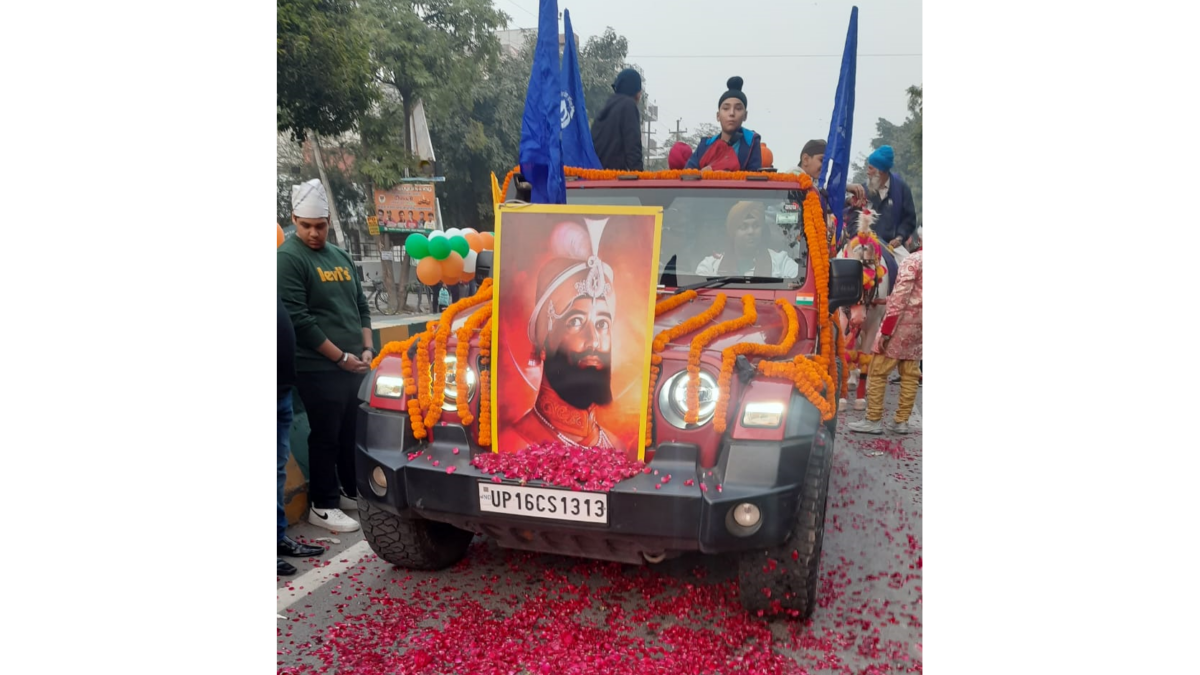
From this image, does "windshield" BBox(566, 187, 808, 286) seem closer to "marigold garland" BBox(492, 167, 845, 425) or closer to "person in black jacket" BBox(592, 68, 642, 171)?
"marigold garland" BBox(492, 167, 845, 425)

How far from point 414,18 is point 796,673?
591 inches

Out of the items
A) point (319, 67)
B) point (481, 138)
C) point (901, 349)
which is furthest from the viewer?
point (481, 138)

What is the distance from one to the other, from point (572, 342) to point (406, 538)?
1.34 metres

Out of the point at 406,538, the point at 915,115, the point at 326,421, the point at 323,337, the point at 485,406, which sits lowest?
the point at 406,538

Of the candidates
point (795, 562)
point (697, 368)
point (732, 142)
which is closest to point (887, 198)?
point (732, 142)

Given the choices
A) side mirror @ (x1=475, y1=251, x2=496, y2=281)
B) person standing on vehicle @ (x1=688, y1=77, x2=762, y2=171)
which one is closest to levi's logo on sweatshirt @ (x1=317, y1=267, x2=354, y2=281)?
side mirror @ (x1=475, y1=251, x2=496, y2=281)

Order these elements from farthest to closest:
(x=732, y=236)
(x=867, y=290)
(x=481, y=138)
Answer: (x=481, y=138)
(x=867, y=290)
(x=732, y=236)

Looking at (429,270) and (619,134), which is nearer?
(619,134)

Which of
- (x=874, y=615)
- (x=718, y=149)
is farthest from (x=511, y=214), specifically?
(x=718, y=149)

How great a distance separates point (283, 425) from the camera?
4066 mm

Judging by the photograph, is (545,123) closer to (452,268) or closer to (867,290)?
(452,268)

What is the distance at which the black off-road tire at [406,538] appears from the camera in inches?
146

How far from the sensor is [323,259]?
14.5ft

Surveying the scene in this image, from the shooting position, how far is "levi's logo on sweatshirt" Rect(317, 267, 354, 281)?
4.37 metres
